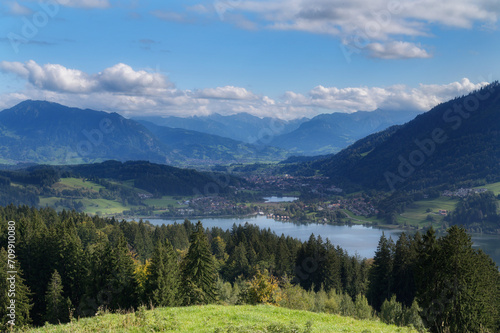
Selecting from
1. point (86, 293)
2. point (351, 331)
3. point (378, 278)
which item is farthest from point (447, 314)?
point (86, 293)

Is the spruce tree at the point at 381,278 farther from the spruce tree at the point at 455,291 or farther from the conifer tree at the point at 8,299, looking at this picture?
the conifer tree at the point at 8,299

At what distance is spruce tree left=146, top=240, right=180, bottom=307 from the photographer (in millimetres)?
36281

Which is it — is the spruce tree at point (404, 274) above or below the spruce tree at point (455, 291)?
below

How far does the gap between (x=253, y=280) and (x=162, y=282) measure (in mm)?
14932

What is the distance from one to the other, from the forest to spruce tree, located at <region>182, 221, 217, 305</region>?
11 cm

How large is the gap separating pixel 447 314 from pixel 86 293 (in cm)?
3424

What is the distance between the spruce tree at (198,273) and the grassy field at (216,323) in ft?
56.0

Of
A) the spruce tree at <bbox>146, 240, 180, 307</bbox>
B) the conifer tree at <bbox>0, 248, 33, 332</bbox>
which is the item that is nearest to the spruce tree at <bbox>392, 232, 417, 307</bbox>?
the spruce tree at <bbox>146, 240, 180, 307</bbox>

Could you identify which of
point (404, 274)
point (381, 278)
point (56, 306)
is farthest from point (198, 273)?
point (404, 274)

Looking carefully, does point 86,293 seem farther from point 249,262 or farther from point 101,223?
point 101,223

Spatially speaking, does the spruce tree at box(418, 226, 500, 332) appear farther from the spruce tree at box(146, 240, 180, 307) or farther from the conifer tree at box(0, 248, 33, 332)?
the conifer tree at box(0, 248, 33, 332)

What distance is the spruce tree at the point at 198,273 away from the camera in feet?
132

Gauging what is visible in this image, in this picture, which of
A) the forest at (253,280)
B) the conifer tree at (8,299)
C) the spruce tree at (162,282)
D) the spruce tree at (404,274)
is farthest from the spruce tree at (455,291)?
the conifer tree at (8,299)

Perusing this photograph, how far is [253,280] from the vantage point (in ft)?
159
